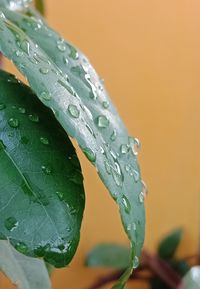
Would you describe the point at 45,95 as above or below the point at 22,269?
above

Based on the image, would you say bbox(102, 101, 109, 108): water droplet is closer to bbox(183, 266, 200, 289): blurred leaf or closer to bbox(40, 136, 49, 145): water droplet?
bbox(40, 136, 49, 145): water droplet

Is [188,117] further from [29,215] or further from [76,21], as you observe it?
[29,215]

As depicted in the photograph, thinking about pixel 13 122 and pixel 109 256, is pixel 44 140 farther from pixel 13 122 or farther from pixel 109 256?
pixel 109 256

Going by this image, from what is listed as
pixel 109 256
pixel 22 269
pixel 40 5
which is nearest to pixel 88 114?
pixel 22 269

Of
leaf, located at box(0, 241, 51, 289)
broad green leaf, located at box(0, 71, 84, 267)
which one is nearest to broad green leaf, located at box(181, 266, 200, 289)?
leaf, located at box(0, 241, 51, 289)

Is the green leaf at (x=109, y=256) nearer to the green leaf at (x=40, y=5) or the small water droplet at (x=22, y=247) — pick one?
the green leaf at (x=40, y=5)

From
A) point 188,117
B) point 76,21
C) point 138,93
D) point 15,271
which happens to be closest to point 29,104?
point 15,271
